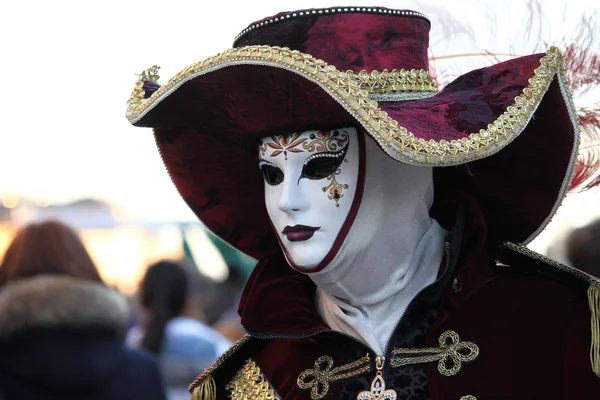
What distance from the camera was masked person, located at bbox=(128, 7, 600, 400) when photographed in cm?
236

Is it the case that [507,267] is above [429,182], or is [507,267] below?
below

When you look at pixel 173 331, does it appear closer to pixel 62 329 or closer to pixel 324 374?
pixel 62 329

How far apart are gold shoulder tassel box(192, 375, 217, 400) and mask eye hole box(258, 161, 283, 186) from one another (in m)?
0.61

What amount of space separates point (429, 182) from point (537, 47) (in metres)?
0.48

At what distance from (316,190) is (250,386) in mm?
634

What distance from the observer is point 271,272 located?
2.88 m

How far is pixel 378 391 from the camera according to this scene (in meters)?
2.48

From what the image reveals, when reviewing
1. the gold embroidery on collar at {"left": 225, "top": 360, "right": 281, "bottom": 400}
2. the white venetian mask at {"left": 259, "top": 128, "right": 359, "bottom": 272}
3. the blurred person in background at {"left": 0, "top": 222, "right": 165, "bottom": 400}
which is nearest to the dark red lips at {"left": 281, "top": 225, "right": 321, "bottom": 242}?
the white venetian mask at {"left": 259, "top": 128, "right": 359, "bottom": 272}

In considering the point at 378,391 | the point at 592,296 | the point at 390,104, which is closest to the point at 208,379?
the point at 378,391

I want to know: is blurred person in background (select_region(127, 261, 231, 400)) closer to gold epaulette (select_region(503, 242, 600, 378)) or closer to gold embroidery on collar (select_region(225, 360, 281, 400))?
gold embroidery on collar (select_region(225, 360, 281, 400))

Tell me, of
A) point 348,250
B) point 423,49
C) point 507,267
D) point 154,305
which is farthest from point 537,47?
point 154,305

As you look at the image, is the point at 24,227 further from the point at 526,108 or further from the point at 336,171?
the point at 526,108

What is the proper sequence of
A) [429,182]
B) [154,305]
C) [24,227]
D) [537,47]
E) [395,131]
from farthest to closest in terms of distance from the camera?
[154,305], [24,227], [537,47], [429,182], [395,131]

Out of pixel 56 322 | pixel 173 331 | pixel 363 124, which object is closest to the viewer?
pixel 363 124
